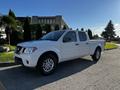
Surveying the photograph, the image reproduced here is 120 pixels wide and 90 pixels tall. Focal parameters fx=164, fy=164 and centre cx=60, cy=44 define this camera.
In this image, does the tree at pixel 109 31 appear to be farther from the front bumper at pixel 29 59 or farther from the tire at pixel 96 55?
the front bumper at pixel 29 59

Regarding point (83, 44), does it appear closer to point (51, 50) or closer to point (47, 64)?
point (51, 50)

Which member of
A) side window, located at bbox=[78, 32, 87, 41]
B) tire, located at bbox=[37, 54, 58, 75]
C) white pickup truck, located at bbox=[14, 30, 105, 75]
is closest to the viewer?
white pickup truck, located at bbox=[14, 30, 105, 75]

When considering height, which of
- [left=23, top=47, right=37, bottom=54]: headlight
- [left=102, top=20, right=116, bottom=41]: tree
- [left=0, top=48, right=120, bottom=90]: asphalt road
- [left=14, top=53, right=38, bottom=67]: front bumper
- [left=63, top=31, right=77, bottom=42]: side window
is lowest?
[left=0, top=48, right=120, bottom=90]: asphalt road

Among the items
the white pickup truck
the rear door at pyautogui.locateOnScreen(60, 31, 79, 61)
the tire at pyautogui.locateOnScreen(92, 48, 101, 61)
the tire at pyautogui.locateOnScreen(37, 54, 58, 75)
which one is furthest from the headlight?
the tire at pyautogui.locateOnScreen(92, 48, 101, 61)

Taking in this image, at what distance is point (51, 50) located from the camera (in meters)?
6.62

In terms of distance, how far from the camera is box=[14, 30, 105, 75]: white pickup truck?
6.17m

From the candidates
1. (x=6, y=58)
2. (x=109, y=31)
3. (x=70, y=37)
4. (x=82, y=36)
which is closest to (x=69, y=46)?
(x=70, y=37)

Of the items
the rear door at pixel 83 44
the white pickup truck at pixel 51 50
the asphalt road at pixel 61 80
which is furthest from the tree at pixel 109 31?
the asphalt road at pixel 61 80

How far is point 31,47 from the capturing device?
20.2ft

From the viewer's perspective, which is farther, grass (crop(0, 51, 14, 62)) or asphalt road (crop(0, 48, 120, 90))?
grass (crop(0, 51, 14, 62))

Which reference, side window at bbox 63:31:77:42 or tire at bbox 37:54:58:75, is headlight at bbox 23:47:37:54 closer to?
tire at bbox 37:54:58:75

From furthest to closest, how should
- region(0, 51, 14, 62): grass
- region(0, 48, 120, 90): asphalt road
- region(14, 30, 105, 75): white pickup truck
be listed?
1. region(0, 51, 14, 62): grass
2. region(14, 30, 105, 75): white pickup truck
3. region(0, 48, 120, 90): asphalt road

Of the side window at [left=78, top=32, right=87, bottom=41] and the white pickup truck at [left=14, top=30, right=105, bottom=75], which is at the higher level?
the side window at [left=78, top=32, right=87, bottom=41]

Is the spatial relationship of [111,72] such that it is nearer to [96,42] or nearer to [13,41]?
[96,42]
